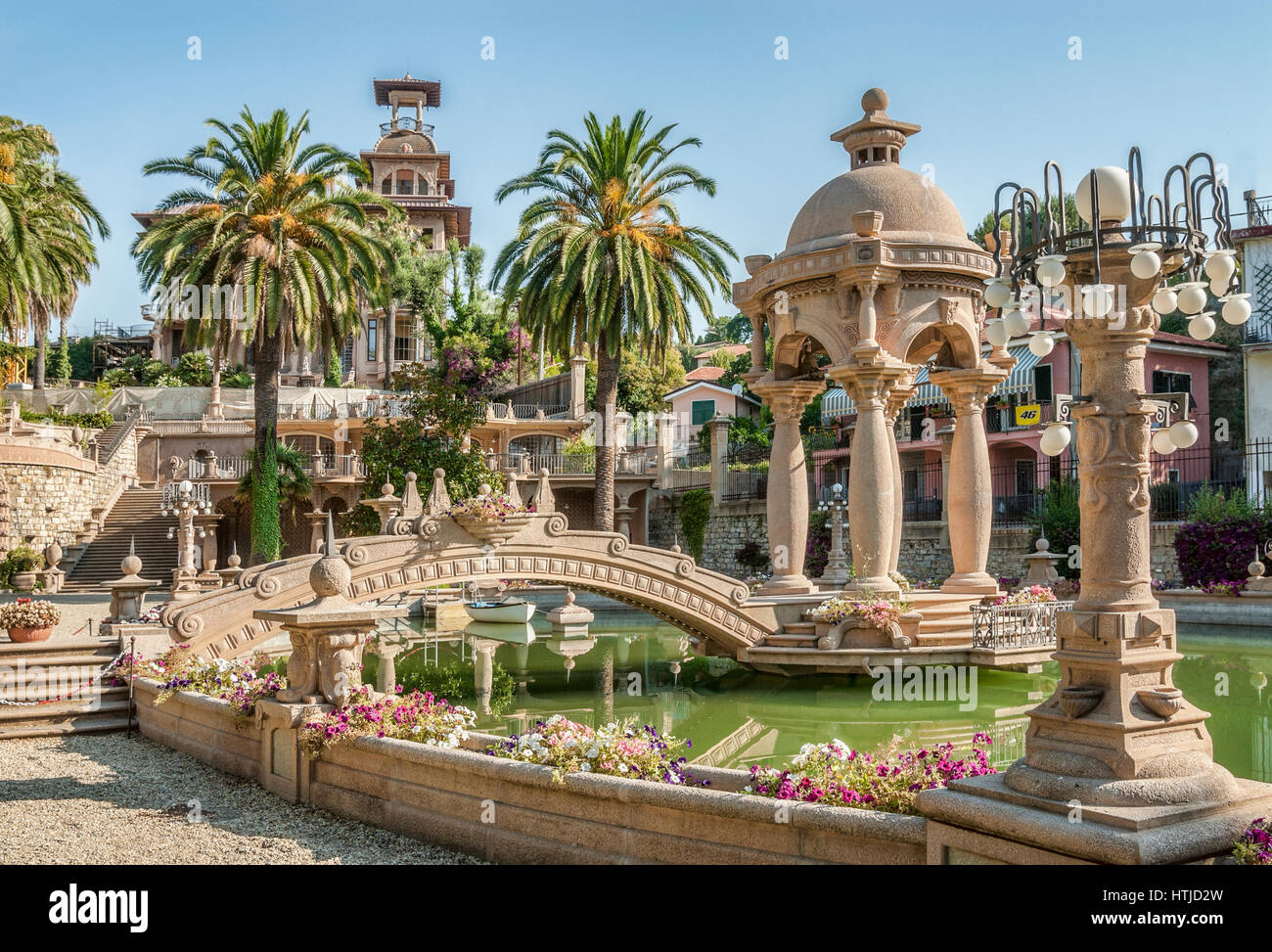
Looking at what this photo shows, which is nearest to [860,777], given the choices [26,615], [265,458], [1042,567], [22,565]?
[26,615]

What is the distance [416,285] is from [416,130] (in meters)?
21.3

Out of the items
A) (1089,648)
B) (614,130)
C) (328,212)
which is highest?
(614,130)

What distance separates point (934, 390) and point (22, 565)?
32240mm

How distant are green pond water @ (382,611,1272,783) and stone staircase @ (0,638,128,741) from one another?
4.84 meters

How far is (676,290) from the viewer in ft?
96.3

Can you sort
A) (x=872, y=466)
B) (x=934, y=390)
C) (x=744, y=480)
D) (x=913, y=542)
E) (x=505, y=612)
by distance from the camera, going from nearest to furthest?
(x=872, y=466) < (x=505, y=612) < (x=913, y=542) < (x=744, y=480) < (x=934, y=390)

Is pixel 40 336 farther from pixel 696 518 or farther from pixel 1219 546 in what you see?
pixel 1219 546

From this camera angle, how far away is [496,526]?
1669 cm

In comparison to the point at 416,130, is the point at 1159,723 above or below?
below

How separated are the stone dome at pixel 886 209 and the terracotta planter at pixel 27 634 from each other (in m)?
12.2

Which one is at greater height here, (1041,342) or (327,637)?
(1041,342)

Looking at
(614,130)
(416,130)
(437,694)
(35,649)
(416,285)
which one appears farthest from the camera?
(416,130)
